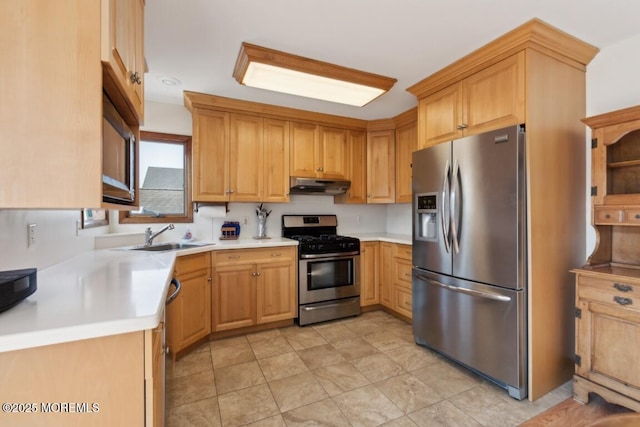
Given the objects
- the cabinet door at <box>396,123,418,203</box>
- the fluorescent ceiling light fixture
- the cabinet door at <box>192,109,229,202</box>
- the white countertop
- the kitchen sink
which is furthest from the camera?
the cabinet door at <box>396,123,418,203</box>

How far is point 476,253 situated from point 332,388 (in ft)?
4.59

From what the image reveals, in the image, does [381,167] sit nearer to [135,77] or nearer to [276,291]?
[276,291]

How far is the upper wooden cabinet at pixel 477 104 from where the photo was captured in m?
1.94

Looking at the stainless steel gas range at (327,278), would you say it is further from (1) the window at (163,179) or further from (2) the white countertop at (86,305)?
(2) the white countertop at (86,305)

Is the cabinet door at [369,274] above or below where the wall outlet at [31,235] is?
below

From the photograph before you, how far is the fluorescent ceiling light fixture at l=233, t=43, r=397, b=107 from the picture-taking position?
2152 millimetres

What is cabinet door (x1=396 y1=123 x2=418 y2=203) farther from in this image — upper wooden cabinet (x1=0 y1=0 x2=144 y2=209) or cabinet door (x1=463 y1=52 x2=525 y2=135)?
upper wooden cabinet (x1=0 y1=0 x2=144 y2=209)

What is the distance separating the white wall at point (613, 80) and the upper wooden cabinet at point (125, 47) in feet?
9.64

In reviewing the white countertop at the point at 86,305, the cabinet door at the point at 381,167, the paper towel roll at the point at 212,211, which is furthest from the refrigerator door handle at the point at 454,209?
the paper towel roll at the point at 212,211

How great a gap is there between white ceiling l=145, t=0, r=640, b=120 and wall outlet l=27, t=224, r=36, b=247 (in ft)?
4.45

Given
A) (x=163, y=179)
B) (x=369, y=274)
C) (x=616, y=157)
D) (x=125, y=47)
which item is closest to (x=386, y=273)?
(x=369, y=274)

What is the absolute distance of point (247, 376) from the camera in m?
2.21

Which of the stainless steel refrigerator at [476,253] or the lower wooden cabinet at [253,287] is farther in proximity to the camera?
the lower wooden cabinet at [253,287]

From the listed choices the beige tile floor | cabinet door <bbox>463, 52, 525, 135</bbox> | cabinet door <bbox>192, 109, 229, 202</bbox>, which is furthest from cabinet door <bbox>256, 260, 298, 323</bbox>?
cabinet door <bbox>463, 52, 525, 135</bbox>
